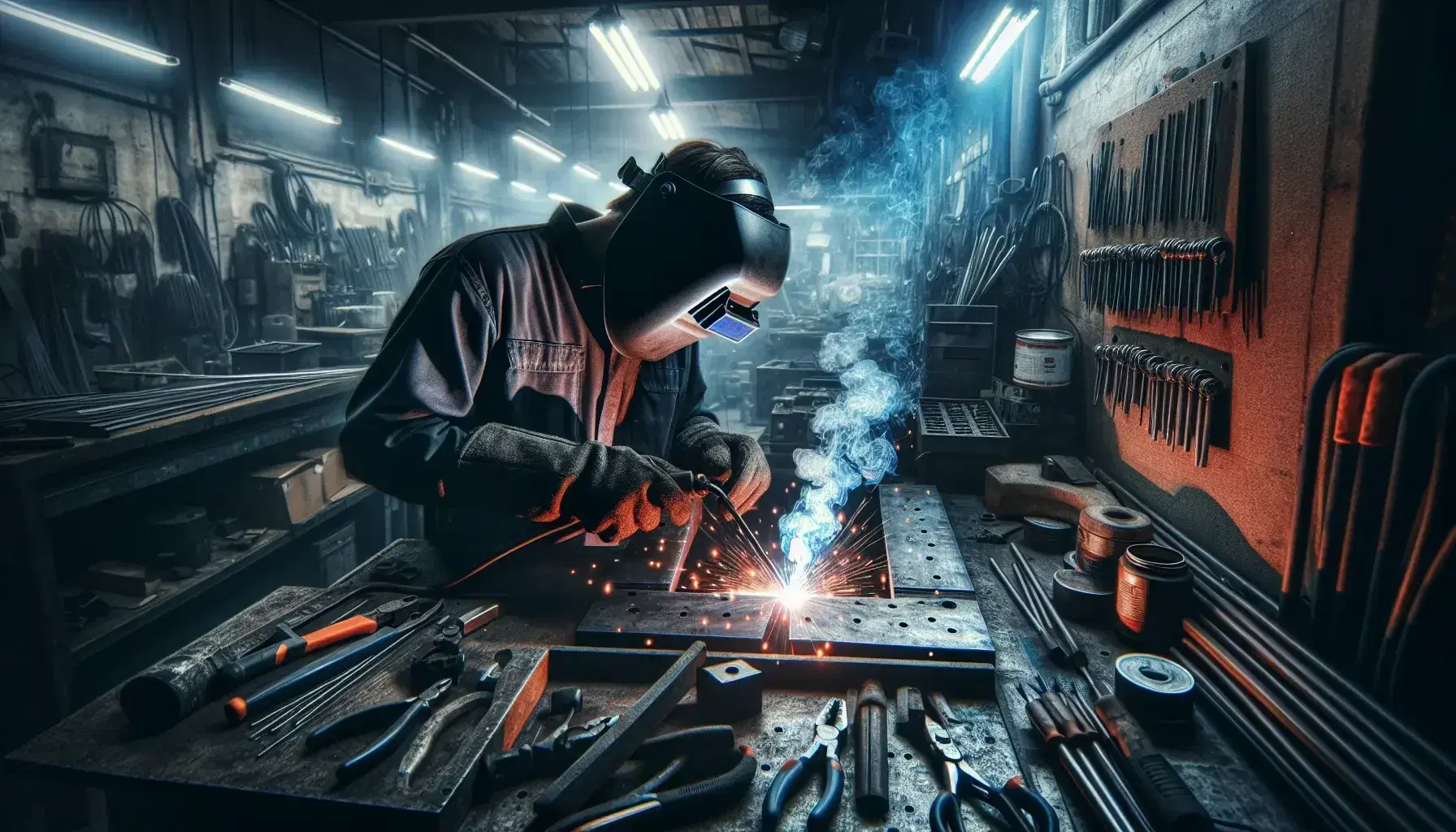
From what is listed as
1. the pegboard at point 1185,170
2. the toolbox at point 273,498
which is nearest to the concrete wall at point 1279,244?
the pegboard at point 1185,170

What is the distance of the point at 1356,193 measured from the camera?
1.47 m

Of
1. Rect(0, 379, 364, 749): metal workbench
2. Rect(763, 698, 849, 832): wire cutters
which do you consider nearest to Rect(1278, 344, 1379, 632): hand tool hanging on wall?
Rect(763, 698, 849, 832): wire cutters

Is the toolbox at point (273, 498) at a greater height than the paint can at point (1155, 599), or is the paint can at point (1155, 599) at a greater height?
the paint can at point (1155, 599)

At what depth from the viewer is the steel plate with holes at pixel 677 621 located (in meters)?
1.54

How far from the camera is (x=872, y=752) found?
1.19m

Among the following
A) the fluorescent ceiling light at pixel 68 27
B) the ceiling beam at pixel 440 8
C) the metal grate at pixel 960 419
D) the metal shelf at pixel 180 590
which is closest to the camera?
the metal shelf at pixel 180 590

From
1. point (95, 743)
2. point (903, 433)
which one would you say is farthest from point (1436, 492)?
point (903, 433)

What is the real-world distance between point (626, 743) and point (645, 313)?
991mm

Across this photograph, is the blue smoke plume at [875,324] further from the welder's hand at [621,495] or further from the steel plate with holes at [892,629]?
the welder's hand at [621,495]

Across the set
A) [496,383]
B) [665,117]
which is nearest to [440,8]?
[665,117]

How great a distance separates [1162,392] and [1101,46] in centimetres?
163

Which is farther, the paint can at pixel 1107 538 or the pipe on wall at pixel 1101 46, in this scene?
the pipe on wall at pixel 1101 46

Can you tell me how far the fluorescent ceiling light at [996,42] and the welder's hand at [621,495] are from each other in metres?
3.09

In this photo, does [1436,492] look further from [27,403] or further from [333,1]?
[333,1]
